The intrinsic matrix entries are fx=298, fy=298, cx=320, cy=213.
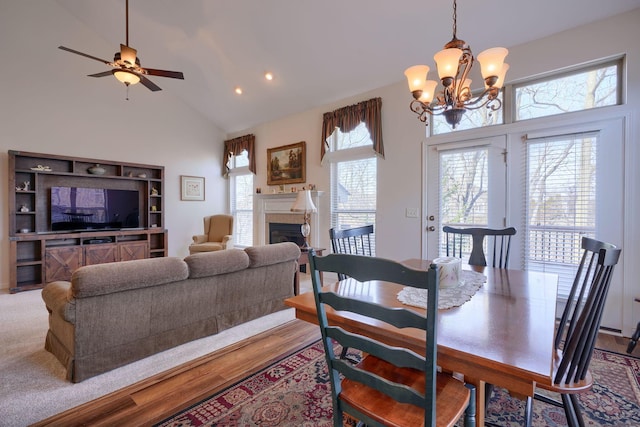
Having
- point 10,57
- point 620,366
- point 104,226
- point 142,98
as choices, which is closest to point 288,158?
point 142,98

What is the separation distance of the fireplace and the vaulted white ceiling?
7.08 ft

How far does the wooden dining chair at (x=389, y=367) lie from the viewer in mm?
874

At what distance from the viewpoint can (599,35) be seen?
2.89m

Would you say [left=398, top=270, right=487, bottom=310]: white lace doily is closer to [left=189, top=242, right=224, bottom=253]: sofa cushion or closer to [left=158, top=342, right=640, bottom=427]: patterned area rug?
[left=158, top=342, right=640, bottom=427]: patterned area rug

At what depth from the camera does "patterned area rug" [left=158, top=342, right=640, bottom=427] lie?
170cm

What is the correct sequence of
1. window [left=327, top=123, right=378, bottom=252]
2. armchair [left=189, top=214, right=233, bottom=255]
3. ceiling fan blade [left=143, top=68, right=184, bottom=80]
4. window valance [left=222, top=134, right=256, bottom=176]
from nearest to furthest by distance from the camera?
ceiling fan blade [left=143, top=68, right=184, bottom=80] → window [left=327, top=123, right=378, bottom=252] → armchair [left=189, top=214, right=233, bottom=255] → window valance [left=222, top=134, right=256, bottom=176]

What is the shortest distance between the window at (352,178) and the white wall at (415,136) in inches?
6.6

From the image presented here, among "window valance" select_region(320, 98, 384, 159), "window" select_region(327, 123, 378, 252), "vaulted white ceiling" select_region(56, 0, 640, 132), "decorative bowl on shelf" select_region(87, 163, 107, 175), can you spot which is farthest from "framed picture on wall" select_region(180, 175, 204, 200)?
"window" select_region(327, 123, 378, 252)

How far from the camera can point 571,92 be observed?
122 inches

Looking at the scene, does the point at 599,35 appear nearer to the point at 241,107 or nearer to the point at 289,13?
the point at 289,13

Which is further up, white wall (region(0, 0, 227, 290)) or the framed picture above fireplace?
white wall (region(0, 0, 227, 290))

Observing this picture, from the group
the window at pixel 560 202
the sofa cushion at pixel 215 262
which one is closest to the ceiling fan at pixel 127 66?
the sofa cushion at pixel 215 262

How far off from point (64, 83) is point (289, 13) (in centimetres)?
407

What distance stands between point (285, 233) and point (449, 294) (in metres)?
4.45
